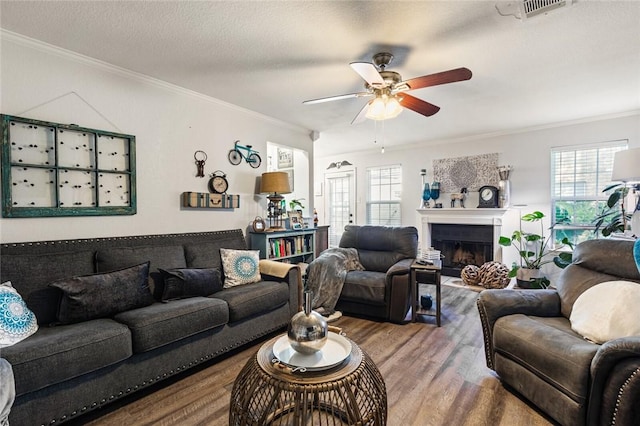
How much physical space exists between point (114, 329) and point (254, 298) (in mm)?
1060

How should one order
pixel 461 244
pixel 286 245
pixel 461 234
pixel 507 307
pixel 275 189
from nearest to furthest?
pixel 507 307
pixel 275 189
pixel 286 245
pixel 461 234
pixel 461 244

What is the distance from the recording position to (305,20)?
202 centimetres

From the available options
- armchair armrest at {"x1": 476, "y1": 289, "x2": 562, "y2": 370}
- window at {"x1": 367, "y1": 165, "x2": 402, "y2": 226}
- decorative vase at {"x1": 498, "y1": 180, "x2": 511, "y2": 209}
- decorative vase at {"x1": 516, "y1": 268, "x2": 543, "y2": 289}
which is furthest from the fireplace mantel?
armchair armrest at {"x1": 476, "y1": 289, "x2": 562, "y2": 370}

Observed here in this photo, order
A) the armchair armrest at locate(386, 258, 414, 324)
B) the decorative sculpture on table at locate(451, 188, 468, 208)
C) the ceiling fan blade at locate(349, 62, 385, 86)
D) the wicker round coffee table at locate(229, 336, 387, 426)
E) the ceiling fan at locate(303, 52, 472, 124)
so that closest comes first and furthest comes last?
1. the wicker round coffee table at locate(229, 336, 387, 426)
2. the ceiling fan blade at locate(349, 62, 385, 86)
3. the ceiling fan at locate(303, 52, 472, 124)
4. the armchair armrest at locate(386, 258, 414, 324)
5. the decorative sculpture on table at locate(451, 188, 468, 208)

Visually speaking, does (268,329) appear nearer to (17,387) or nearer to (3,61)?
(17,387)

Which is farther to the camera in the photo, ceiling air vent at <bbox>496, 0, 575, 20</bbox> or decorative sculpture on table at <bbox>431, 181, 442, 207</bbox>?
decorative sculpture on table at <bbox>431, 181, 442, 207</bbox>

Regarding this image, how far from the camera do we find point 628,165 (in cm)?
283

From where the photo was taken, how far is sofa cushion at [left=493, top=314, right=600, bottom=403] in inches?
63.3

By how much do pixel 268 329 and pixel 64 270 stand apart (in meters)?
1.68

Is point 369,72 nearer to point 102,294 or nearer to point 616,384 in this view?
point 616,384

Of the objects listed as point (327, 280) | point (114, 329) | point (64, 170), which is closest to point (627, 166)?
point (327, 280)

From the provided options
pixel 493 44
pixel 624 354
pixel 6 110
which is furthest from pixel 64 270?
pixel 493 44

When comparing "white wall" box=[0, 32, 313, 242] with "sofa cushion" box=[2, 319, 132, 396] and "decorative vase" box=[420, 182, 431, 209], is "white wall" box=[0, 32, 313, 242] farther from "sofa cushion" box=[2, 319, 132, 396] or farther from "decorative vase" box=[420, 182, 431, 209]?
"decorative vase" box=[420, 182, 431, 209]

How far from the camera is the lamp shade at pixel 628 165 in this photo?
2.76m
